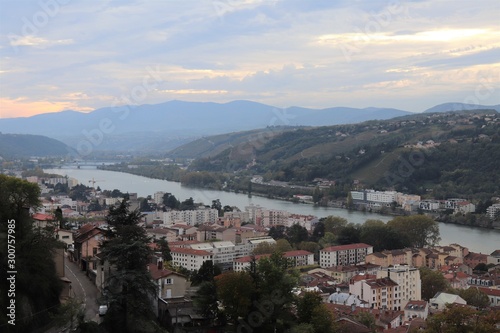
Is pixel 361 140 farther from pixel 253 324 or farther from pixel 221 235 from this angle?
pixel 253 324

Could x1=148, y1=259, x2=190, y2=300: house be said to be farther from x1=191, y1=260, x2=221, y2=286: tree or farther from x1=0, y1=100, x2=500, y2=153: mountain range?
x1=0, y1=100, x2=500, y2=153: mountain range

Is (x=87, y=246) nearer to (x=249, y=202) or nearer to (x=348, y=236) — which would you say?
(x=348, y=236)

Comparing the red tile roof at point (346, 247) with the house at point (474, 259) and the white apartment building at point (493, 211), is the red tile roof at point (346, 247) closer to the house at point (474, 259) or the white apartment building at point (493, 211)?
the house at point (474, 259)

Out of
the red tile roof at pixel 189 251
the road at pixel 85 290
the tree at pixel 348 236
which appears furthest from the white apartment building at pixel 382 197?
the road at pixel 85 290

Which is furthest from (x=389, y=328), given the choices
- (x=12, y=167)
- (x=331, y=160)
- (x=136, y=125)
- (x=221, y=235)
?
(x=136, y=125)

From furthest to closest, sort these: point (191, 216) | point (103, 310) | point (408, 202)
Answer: point (408, 202) → point (191, 216) → point (103, 310)

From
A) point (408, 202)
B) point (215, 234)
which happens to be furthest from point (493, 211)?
point (215, 234)
